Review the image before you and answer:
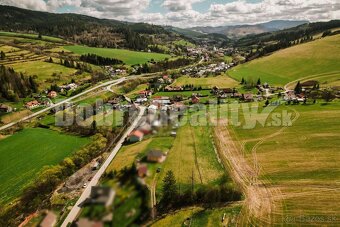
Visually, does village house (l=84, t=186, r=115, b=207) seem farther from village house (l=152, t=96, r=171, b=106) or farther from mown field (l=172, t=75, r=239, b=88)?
mown field (l=172, t=75, r=239, b=88)

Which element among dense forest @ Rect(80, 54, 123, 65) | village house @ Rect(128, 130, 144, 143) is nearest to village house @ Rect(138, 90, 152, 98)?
village house @ Rect(128, 130, 144, 143)

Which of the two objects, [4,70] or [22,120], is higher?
[4,70]

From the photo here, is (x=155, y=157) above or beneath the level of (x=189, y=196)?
above

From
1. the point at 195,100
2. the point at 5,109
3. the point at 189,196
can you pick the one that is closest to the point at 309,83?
the point at 195,100

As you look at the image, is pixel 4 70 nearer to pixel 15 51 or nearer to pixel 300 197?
pixel 15 51

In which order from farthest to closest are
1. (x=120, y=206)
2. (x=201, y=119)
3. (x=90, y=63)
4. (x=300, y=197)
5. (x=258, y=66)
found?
(x=90, y=63) → (x=258, y=66) → (x=201, y=119) → (x=300, y=197) → (x=120, y=206)

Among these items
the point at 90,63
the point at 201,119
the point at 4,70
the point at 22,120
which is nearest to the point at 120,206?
the point at 201,119

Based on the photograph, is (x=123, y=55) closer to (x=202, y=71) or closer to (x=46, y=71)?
(x=202, y=71)
